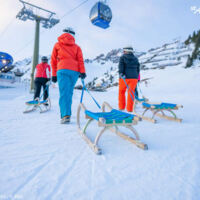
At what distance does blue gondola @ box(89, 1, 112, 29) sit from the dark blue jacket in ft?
9.43

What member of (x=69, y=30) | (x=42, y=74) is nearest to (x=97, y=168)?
(x=69, y=30)

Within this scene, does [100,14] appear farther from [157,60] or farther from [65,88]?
[157,60]

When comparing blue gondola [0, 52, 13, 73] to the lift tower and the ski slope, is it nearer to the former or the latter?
the lift tower

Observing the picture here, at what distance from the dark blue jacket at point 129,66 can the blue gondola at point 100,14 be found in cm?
287

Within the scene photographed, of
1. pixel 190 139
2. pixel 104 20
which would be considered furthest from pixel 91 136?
pixel 104 20

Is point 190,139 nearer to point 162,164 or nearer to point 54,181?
point 162,164

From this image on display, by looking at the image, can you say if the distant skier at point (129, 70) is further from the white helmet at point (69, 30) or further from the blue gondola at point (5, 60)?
the blue gondola at point (5, 60)

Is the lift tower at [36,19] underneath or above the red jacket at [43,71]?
above

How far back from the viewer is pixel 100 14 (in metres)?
6.24

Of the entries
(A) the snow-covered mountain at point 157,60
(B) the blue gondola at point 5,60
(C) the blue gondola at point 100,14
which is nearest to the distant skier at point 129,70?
(C) the blue gondola at point 100,14

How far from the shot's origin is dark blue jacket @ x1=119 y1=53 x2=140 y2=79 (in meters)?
4.47

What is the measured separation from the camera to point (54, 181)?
128 cm

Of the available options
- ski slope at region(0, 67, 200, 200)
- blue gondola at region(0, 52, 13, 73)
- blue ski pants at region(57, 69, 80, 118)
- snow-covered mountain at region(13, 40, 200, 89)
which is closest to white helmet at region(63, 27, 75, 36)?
blue ski pants at region(57, 69, 80, 118)

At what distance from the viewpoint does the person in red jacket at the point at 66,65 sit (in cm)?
315
